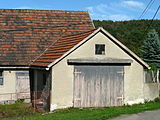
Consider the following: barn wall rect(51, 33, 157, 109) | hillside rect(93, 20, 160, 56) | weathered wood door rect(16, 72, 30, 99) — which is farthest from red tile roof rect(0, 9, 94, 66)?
hillside rect(93, 20, 160, 56)

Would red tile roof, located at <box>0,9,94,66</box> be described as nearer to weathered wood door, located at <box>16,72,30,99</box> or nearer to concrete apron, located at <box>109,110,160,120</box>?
weathered wood door, located at <box>16,72,30,99</box>

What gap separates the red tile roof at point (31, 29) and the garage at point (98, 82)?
4.80 m

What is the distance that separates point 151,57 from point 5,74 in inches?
1022

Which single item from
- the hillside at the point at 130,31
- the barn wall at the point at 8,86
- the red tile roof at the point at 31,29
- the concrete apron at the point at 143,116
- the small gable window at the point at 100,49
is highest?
the hillside at the point at 130,31

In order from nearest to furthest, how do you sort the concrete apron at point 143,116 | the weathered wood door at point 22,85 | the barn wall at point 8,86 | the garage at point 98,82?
the concrete apron at point 143,116, the garage at point 98,82, the barn wall at point 8,86, the weathered wood door at point 22,85

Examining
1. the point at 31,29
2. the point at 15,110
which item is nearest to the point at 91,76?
the point at 15,110

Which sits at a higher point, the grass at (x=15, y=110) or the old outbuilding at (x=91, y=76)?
the old outbuilding at (x=91, y=76)

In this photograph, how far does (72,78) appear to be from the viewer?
56.0ft

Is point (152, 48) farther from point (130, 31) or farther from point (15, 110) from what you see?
point (130, 31)

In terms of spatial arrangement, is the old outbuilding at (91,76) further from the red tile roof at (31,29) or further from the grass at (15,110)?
the red tile roof at (31,29)

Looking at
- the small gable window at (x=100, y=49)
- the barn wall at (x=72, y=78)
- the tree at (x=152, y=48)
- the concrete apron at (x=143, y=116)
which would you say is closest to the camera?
the concrete apron at (x=143, y=116)

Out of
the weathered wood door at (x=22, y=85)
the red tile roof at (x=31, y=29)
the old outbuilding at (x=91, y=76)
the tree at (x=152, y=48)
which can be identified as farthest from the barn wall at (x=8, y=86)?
the tree at (x=152, y=48)

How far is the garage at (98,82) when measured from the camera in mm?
17141

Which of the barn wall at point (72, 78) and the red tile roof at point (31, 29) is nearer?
the barn wall at point (72, 78)
